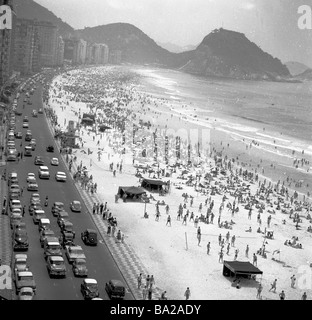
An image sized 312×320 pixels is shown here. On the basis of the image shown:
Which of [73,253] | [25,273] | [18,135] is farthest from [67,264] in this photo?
[18,135]

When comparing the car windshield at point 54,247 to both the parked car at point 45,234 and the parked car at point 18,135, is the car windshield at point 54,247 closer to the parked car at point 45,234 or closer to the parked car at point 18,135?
the parked car at point 45,234

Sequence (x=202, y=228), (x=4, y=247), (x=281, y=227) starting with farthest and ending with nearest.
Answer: (x=281, y=227), (x=202, y=228), (x=4, y=247)

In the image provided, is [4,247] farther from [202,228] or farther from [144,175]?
[144,175]

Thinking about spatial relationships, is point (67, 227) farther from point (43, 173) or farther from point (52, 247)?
point (43, 173)

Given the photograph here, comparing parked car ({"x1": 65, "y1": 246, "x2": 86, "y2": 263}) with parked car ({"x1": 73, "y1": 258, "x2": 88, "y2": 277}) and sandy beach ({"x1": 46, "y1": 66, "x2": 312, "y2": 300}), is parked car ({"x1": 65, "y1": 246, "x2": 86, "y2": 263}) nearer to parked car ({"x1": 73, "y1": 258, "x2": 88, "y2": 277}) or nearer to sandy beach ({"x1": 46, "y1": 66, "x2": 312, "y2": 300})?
parked car ({"x1": 73, "y1": 258, "x2": 88, "y2": 277})

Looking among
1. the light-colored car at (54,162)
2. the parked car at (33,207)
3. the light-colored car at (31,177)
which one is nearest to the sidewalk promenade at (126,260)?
the parked car at (33,207)

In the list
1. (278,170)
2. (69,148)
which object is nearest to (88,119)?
(69,148)

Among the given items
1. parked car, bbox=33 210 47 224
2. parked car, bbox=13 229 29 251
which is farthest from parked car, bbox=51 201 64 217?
parked car, bbox=13 229 29 251
